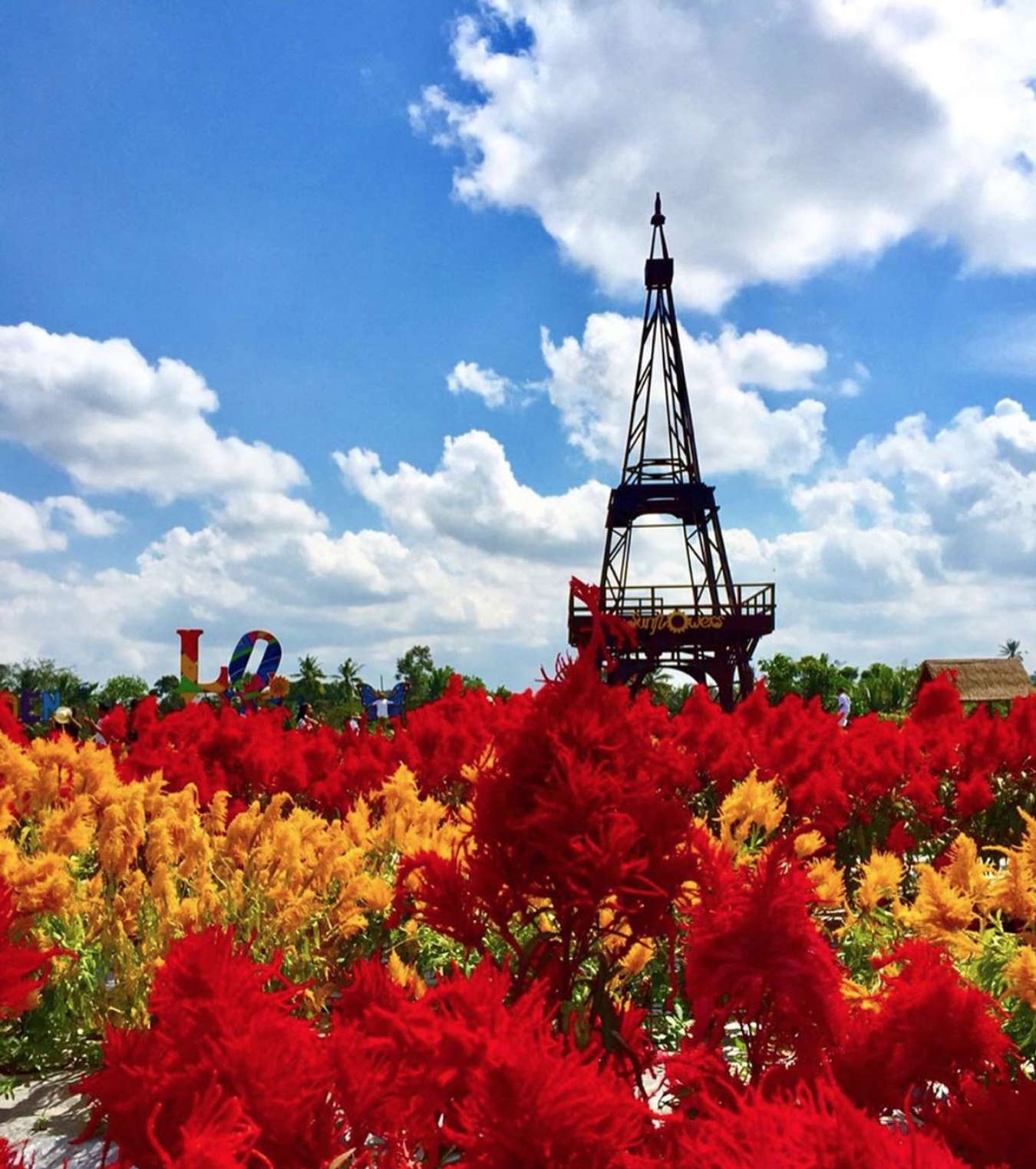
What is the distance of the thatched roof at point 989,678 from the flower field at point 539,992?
38.4 metres

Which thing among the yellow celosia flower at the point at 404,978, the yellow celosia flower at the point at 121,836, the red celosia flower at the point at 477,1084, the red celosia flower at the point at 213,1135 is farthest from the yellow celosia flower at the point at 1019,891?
the yellow celosia flower at the point at 121,836

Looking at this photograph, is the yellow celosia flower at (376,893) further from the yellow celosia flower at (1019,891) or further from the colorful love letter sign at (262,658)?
the colorful love letter sign at (262,658)

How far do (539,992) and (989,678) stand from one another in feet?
141

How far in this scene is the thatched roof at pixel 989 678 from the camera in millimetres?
39562

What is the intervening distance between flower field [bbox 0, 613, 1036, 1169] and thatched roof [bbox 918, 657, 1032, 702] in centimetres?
3844

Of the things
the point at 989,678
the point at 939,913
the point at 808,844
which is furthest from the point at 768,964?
the point at 989,678

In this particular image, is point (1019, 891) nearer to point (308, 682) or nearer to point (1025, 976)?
point (1025, 976)

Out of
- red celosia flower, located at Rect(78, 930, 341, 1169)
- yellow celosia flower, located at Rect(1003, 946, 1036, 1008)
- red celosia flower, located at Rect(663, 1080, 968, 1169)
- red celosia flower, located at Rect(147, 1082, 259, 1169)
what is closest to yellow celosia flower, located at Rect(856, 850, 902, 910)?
yellow celosia flower, located at Rect(1003, 946, 1036, 1008)

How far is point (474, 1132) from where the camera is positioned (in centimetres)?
152

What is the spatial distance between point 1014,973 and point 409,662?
8108 cm

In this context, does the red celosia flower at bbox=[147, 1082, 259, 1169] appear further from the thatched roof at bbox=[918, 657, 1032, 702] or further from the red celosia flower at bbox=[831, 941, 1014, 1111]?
the thatched roof at bbox=[918, 657, 1032, 702]

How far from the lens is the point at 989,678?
4078 centimetres

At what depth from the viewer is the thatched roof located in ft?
130

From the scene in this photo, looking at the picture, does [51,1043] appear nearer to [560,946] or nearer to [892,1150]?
[560,946]
